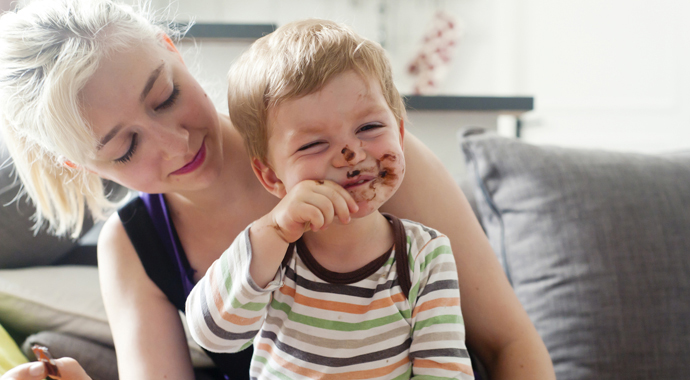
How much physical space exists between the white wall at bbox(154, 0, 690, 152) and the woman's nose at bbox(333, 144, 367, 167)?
197 cm

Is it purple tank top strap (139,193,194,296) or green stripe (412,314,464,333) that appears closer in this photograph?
green stripe (412,314,464,333)

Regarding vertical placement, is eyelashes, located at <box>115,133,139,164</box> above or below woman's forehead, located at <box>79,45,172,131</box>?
below

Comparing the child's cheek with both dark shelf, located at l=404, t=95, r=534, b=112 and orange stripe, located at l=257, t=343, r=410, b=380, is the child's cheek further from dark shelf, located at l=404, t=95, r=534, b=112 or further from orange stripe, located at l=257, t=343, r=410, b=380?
dark shelf, located at l=404, t=95, r=534, b=112

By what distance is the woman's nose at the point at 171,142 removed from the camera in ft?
2.45

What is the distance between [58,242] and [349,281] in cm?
110

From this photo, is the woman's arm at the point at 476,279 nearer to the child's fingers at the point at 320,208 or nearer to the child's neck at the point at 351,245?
the child's neck at the point at 351,245

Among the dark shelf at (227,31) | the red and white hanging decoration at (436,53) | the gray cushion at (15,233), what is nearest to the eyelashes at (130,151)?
the gray cushion at (15,233)

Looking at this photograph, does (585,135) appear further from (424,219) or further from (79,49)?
(79,49)

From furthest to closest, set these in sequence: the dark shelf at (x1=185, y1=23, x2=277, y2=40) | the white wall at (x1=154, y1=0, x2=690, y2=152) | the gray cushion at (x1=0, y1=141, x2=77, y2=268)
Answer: the white wall at (x1=154, y1=0, x2=690, y2=152)
the dark shelf at (x1=185, y1=23, x2=277, y2=40)
the gray cushion at (x1=0, y1=141, x2=77, y2=268)

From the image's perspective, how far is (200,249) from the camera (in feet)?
3.10

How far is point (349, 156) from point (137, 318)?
58cm

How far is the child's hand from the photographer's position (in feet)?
1.94

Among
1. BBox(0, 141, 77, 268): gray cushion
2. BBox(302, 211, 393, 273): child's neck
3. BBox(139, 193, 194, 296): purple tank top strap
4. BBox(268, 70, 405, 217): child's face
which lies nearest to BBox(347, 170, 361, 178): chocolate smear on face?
BBox(268, 70, 405, 217): child's face

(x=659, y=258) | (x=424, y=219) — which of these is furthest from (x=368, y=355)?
(x=659, y=258)
